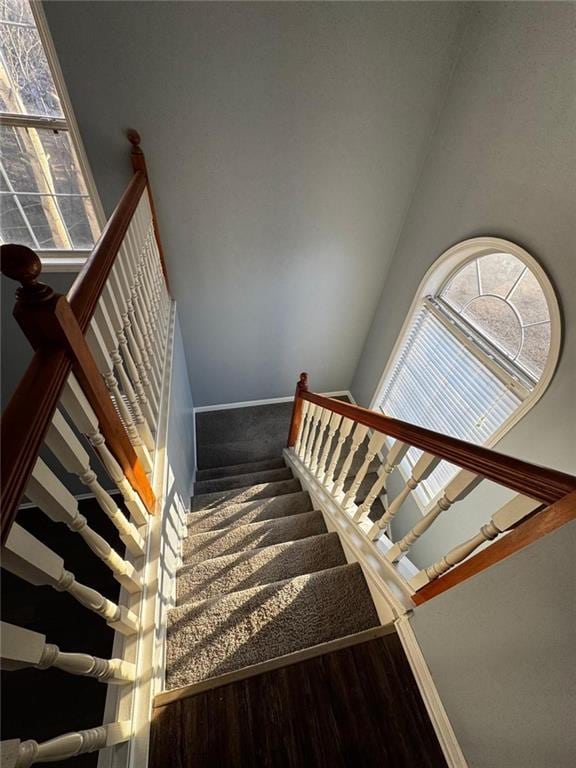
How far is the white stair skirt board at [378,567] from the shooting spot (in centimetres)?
115

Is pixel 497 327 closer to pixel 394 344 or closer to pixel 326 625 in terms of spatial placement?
pixel 394 344

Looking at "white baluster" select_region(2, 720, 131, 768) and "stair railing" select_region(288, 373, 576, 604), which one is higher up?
"stair railing" select_region(288, 373, 576, 604)

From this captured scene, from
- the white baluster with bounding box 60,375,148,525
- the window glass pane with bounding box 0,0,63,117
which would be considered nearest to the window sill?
the window glass pane with bounding box 0,0,63,117

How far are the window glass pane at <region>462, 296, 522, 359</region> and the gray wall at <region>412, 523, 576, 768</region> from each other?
1.47 m

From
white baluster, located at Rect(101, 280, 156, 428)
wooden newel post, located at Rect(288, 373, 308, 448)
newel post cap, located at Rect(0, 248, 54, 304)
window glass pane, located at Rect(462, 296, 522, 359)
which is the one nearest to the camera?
newel post cap, located at Rect(0, 248, 54, 304)

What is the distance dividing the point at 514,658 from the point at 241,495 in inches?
72.5

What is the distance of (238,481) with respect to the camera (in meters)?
2.73

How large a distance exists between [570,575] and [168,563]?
A: 1.37m

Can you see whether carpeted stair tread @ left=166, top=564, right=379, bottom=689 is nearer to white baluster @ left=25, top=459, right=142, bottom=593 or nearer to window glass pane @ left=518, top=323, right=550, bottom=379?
white baluster @ left=25, top=459, right=142, bottom=593

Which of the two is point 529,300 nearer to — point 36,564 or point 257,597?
point 257,597

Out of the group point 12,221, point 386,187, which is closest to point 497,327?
point 386,187

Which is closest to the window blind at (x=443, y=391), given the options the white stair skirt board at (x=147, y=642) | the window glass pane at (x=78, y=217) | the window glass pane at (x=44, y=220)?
the white stair skirt board at (x=147, y=642)

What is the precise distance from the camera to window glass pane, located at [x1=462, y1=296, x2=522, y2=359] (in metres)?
1.81

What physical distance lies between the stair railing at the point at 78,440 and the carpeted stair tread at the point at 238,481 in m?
1.39
